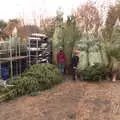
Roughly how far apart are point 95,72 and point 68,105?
11.5 feet

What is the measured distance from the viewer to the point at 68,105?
7.34 m

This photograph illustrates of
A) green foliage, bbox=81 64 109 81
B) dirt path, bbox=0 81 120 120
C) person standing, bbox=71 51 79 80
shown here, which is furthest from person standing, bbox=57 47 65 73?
dirt path, bbox=0 81 120 120

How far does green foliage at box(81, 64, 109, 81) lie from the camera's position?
10.5 m

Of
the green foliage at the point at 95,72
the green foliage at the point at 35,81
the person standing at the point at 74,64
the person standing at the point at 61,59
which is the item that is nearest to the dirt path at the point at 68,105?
the green foliage at the point at 35,81

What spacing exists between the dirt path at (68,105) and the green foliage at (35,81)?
1.03 ft

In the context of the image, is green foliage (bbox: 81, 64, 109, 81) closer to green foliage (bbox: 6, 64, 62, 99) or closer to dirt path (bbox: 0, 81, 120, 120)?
dirt path (bbox: 0, 81, 120, 120)

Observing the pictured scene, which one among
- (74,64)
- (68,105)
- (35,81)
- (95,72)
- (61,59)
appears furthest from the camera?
(61,59)

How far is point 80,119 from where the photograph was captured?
6.10 m

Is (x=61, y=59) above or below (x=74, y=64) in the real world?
above

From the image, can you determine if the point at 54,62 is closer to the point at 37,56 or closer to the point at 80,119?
the point at 37,56

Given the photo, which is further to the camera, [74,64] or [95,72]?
[74,64]

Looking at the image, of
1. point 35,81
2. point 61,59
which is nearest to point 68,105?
point 35,81

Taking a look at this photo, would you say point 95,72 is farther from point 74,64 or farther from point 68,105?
point 68,105

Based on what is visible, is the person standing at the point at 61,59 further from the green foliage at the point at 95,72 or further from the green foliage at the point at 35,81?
the green foliage at the point at 95,72
